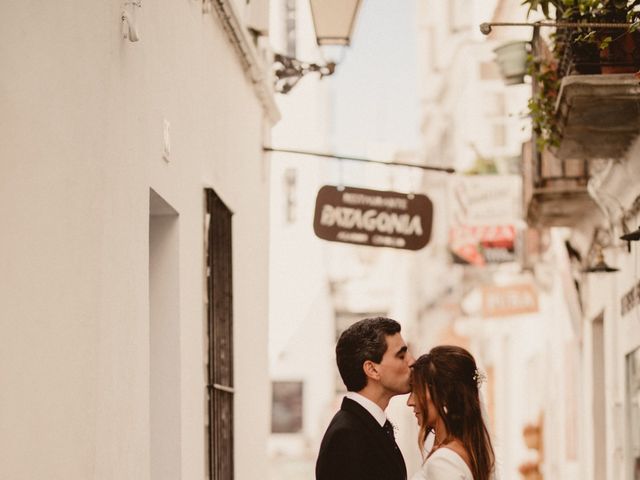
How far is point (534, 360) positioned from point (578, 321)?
31.3 feet

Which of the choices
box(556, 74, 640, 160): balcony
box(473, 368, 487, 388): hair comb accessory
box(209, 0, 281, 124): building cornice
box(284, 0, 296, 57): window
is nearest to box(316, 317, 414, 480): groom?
box(473, 368, 487, 388): hair comb accessory

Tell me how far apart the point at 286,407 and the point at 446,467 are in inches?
1873

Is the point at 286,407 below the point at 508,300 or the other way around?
below

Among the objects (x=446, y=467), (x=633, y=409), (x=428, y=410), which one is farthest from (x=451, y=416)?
(x=633, y=409)

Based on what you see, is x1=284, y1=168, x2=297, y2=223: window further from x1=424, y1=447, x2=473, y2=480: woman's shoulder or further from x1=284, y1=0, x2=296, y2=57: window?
x1=424, y1=447, x2=473, y2=480: woman's shoulder

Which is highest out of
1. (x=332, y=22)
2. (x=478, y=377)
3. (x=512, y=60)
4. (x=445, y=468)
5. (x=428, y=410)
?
(x=512, y=60)

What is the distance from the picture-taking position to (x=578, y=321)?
17531 mm

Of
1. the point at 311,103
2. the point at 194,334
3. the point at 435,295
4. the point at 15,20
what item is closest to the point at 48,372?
the point at 15,20

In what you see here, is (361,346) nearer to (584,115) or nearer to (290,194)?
(584,115)

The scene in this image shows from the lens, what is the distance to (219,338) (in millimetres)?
9961

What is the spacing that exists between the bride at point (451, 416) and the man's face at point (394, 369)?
12 centimetres

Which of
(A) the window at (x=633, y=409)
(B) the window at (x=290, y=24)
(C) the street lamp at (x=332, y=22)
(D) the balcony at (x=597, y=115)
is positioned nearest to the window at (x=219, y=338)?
(C) the street lamp at (x=332, y=22)

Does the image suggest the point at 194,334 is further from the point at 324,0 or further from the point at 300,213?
the point at 300,213

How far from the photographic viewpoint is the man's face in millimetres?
6477
